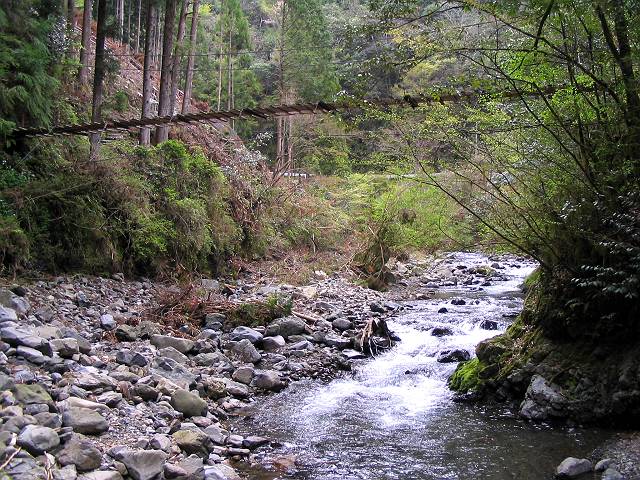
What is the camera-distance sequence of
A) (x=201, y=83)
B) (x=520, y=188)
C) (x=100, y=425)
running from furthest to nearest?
1. (x=201, y=83)
2. (x=520, y=188)
3. (x=100, y=425)

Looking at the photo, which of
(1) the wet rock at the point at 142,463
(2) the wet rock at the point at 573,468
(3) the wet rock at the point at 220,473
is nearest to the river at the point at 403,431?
(2) the wet rock at the point at 573,468

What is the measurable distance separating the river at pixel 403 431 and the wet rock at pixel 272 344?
3.81ft

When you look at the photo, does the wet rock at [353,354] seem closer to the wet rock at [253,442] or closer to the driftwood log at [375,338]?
the driftwood log at [375,338]

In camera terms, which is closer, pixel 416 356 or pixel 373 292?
pixel 416 356

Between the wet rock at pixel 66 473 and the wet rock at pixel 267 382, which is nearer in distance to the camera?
the wet rock at pixel 66 473

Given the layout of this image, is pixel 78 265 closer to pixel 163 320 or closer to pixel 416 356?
pixel 163 320

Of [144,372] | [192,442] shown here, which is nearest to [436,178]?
[144,372]

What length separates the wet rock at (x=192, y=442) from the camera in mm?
4488

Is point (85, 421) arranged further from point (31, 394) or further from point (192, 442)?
point (192, 442)

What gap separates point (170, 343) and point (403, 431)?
3307mm

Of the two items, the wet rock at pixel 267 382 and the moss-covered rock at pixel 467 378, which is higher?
the moss-covered rock at pixel 467 378

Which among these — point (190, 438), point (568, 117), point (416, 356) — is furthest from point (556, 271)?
point (190, 438)

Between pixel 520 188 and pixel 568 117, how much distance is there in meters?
1.02

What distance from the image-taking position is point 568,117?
18.7 feet
